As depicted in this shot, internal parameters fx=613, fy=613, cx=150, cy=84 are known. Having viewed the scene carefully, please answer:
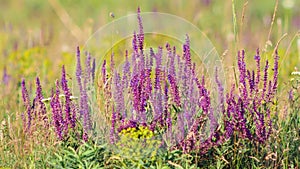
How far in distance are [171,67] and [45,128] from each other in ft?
2.88

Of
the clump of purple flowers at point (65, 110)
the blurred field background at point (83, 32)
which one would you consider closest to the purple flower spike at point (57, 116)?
the clump of purple flowers at point (65, 110)

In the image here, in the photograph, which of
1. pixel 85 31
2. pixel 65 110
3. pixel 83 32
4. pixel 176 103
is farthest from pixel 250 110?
pixel 83 32

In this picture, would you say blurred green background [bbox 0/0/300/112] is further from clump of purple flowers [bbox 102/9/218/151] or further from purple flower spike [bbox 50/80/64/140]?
purple flower spike [bbox 50/80/64/140]

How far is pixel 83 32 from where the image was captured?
25.2 ft

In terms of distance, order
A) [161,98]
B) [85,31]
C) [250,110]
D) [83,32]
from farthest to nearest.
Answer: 1. [83,32]
2. [85,31]
3. [250,110]
4. [161,98]

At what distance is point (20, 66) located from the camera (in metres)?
6.97

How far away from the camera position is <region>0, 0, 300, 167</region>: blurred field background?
569 cm

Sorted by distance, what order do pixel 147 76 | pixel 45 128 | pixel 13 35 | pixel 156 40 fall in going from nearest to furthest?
1. pixel 147 76
2. pixel 45 128
3. pixel 156 40
4. pixel 13 35

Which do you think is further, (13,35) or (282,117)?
(13,35)

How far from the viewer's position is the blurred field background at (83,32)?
569 centimetres

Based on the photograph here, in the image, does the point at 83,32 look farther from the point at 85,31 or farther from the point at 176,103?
the point at 176,103

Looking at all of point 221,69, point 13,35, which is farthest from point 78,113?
point 13,35

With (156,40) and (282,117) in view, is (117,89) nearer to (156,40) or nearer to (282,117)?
(282,117)

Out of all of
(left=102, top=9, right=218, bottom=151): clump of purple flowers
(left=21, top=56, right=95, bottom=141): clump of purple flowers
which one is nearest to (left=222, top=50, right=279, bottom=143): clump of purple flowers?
(left=102, top=9, right=218, bottom=151): clump of purple flowers
